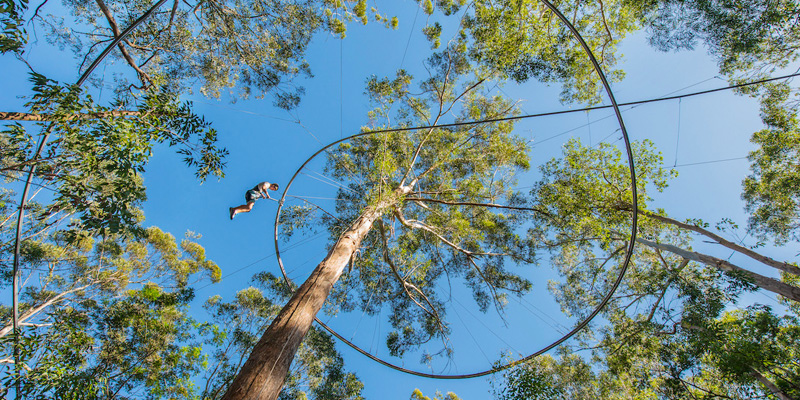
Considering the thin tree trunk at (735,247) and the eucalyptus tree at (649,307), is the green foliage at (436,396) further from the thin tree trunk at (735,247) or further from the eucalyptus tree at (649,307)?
the thin tree trunk at (735,247)

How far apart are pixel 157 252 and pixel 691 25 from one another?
17991 mm

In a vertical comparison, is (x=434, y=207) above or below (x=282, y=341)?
above

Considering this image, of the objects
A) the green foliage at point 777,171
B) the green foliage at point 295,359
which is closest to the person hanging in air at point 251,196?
the green foliage at point 295,359

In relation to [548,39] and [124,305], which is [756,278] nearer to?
[548,39]

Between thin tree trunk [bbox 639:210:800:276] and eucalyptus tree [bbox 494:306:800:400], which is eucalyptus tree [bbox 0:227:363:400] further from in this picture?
thin tree trunk [bbox 639:210:800:276]

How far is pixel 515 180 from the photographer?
11.4 meters

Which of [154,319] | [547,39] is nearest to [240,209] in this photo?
[154,319]

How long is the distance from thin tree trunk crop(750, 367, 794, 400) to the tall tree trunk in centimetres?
772

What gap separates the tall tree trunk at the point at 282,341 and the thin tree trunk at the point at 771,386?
7721mm

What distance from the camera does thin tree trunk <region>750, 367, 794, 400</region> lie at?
5.67 metres

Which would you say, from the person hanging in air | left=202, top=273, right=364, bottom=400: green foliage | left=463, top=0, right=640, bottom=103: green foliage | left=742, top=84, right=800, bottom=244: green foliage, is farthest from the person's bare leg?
left=742, top=84, right=800, bottom=244: green foliage

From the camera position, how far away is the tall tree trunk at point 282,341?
8.80ft

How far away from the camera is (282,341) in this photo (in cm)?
313

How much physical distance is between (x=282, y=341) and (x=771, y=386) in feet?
29.4
